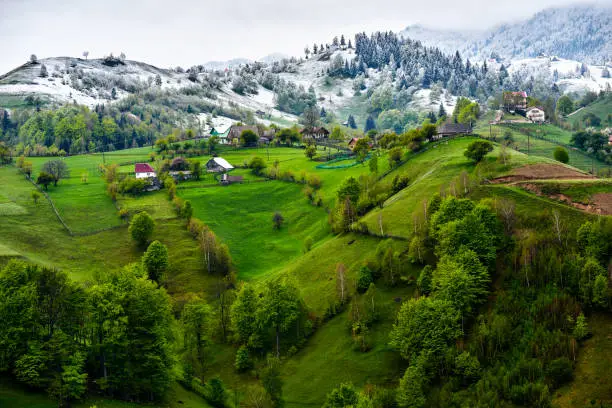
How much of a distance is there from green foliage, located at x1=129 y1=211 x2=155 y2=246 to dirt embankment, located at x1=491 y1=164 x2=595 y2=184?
66.9m

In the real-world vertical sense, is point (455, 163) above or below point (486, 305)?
above

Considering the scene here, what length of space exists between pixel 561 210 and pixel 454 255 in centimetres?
1782

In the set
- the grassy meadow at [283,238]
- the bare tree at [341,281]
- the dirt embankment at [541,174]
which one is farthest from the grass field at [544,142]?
the bare tree at [341,281]

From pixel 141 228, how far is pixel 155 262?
47.6ft

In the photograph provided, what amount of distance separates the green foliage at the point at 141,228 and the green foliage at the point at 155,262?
11.3 meters

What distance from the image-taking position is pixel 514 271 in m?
68.7

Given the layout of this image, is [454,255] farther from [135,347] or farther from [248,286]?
[135,347]

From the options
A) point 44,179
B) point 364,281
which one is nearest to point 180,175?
point 44,179

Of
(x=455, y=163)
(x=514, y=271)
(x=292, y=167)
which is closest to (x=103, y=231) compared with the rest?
(x=292, y=167)

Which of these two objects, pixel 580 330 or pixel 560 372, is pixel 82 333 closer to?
pixel 560 372

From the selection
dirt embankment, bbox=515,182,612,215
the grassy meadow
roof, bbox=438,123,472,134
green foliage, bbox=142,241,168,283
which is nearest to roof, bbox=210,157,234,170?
the grassy meadow

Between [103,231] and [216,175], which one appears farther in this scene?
[216,175]

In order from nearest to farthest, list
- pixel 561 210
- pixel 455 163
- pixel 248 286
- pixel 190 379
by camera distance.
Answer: pixel 190 379 < pixel 561 210 < pixel 248 286 < pixel 455 163

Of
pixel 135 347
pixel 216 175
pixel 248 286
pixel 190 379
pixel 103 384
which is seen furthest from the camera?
pixel 216 175
